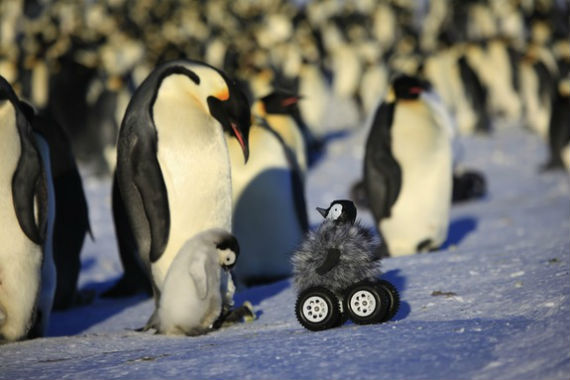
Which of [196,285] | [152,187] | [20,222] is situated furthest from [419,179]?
Result: [20,222]

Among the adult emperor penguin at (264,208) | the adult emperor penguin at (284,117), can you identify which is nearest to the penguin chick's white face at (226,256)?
the adult emperor penguin at (264,208)

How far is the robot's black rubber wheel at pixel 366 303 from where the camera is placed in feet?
11.9

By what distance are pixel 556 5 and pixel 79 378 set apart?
25.6 m

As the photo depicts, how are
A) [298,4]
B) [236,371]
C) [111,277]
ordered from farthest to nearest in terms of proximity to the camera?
[298,4] < [111,277] < [236,371]

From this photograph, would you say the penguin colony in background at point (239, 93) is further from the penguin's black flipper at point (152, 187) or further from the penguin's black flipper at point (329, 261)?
the penguin's black flipper at point (329, 261)

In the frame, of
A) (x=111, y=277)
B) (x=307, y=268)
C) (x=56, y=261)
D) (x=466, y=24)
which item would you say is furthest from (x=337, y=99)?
(x=307, y=268)

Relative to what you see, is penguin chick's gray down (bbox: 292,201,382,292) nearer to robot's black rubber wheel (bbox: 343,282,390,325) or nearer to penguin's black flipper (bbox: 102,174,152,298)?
robot's black rubber wheel (bbox: 343,282,390,325)

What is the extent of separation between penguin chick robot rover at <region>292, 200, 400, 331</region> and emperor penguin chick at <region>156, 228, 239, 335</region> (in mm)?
569

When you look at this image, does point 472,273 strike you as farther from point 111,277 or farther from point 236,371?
point 111,277

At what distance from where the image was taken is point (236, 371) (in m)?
3.07

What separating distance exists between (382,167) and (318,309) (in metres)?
3.33

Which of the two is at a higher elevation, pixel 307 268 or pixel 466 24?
pixel 466 24

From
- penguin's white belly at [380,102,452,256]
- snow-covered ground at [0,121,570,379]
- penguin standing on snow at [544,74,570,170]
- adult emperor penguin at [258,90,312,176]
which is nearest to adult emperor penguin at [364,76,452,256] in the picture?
penguin's white belly at [380,102,452,256]

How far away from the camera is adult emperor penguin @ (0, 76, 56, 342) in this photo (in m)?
4.54
